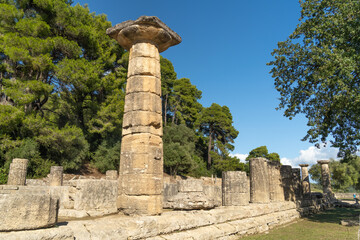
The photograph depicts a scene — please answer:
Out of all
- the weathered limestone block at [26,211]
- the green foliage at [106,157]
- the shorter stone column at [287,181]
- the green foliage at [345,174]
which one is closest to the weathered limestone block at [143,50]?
the weathered limestone block at [26,211]

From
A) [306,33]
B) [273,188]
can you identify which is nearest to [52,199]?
[273,188]

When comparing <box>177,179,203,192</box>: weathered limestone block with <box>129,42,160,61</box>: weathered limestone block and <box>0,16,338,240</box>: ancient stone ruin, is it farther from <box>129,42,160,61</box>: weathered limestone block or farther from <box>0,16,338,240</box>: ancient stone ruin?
<box>129,42,160,61</box>: weathered limestone block

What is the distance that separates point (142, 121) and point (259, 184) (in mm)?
7031

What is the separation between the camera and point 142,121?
644 centimetres

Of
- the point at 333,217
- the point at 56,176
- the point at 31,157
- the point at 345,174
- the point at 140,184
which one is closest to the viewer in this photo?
the point at 140,184

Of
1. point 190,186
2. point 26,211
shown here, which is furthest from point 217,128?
point 26,211

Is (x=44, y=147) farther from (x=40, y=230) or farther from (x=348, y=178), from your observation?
(x=348, y=178)

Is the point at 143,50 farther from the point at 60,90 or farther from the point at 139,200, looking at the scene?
the point at 60,90

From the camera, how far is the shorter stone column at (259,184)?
11.1m

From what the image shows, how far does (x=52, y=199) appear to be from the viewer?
4023 mm

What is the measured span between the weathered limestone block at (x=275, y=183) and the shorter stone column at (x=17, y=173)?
43.3 feet

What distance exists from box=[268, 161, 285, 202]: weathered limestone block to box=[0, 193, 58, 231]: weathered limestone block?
1075 centimetres

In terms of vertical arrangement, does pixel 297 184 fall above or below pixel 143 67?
below

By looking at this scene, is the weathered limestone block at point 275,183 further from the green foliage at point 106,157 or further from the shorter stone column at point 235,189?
the green foliage at point 106,157
